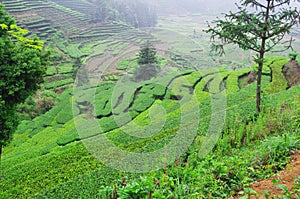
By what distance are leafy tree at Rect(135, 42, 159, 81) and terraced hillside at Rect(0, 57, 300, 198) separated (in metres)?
0.46

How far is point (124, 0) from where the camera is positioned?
71.8 meters

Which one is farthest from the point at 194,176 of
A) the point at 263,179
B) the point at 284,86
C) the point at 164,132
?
the point at 284,86

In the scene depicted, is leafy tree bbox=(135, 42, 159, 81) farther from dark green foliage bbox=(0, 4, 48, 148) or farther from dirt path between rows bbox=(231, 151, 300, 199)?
dirt path between rows bbox=(231, 151, 300, 199)

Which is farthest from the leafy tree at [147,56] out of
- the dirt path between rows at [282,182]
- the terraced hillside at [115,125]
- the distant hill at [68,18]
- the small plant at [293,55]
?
the distant hill at [68,18]

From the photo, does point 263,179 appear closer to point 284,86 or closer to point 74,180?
point 74,180

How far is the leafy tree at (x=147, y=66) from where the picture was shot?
12988mm

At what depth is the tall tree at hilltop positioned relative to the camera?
6.28 m

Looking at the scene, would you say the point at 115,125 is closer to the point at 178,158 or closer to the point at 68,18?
the point at 178,158

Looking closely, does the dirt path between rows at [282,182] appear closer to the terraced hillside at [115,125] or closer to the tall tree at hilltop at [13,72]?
the terraced hillside at [115,125]

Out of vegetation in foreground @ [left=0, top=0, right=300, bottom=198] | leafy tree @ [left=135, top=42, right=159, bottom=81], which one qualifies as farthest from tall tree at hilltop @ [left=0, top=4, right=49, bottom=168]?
leafy tree @ [left=135, top=42, right=159, bottom=81]

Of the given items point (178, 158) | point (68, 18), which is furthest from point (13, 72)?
point (68, 18)

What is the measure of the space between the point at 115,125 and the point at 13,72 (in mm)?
6192

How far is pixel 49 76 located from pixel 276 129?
87.3 ft

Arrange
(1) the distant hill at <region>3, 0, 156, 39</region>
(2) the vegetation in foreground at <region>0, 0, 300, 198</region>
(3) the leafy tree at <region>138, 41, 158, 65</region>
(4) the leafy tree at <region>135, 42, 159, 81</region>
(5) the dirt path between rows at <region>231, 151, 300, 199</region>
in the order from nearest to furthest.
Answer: (5) the dirt path between rows at <region>231, 151, 300, 199</region> → (2) the vegetation in foreground at <region>0, 0, 300, 198</region> → (4) the leafy tree at <region>135, 42, 159, 81</region> → (3) the leafy tree at <region>138, 41, 158, 65</region> → (1) the distant hill at <region>3, 0, 156, 39</region>
